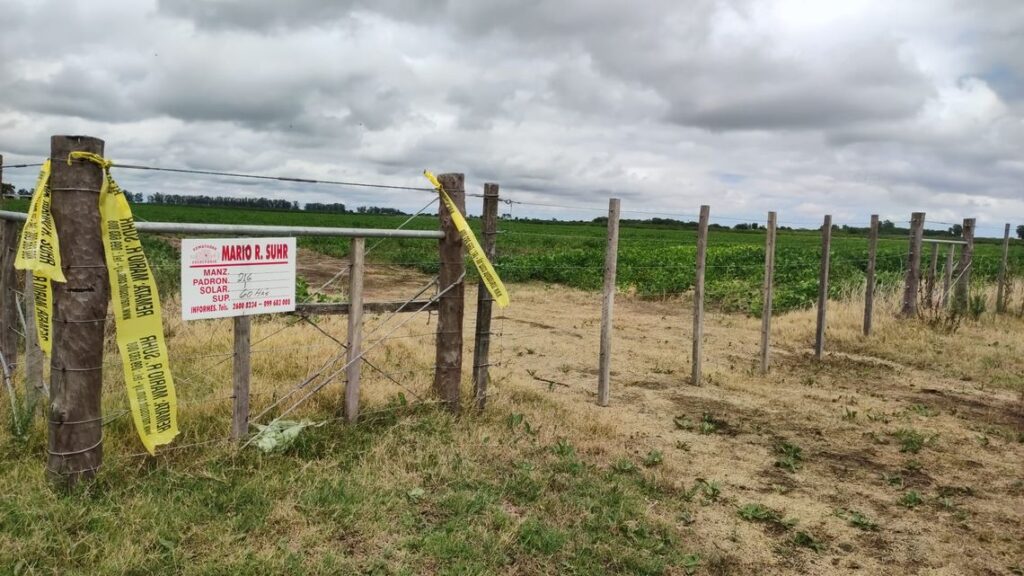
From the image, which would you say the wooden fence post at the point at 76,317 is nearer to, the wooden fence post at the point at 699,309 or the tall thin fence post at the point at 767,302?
the wooden fence post at the point at 699,309

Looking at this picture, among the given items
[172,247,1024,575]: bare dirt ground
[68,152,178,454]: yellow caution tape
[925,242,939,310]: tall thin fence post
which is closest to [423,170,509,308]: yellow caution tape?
[172,247,1024,575]: bare dirt ground

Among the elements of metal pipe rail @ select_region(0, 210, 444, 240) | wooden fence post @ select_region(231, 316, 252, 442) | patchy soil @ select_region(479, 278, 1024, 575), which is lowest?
patchy soil @ select_region(479, 278, 1024, 575)

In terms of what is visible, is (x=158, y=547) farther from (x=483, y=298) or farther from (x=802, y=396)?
(x=802, y=396)

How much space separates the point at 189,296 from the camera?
168 inches

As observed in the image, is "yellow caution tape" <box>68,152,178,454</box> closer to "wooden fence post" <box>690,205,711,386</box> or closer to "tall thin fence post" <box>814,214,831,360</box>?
"wooden fence post" <box>690,205,711,386</box>

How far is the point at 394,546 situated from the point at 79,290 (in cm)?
226

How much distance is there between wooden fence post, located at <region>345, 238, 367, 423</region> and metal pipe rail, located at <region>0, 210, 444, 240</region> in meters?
0.17

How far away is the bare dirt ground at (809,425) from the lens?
14.4 ft

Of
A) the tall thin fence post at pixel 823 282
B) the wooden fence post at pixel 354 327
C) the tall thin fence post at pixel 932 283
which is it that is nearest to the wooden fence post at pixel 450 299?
the wooden fence post at pixel 354 327

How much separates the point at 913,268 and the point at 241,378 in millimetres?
12239

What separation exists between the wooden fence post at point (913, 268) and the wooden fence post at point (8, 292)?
1320cm

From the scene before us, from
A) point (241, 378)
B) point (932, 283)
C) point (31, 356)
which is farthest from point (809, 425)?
point (932, 283)

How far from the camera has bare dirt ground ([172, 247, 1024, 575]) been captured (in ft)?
14.4

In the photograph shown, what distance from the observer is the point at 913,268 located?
1255cm
